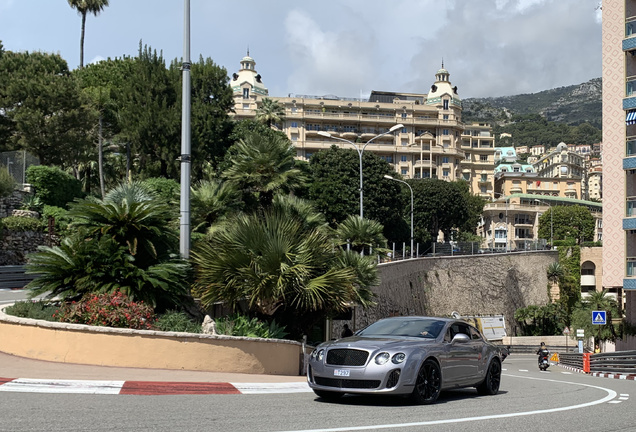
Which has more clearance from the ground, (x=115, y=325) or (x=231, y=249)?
(x=231, y=249)

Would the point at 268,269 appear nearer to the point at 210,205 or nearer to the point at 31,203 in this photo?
the point at 210,205

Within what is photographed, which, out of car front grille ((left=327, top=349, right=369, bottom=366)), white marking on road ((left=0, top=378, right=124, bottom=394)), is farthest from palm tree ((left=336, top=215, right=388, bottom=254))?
white marking on road ((left=0, top=378, right=124, bottom=394))

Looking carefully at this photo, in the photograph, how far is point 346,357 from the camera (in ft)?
35.4

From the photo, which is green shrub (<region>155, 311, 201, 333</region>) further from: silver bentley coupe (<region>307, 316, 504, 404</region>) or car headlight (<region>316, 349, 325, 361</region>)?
car headlight (<region>316, 349, 325, 361</region>)

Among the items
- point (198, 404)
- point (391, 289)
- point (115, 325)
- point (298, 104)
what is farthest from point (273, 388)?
point (298, 104)

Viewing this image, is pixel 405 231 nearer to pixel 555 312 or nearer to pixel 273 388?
pixel 555 312

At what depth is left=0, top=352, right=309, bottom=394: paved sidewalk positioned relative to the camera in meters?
10.5

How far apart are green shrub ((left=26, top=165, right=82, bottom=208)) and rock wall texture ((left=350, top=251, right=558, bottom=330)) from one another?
20012 mm

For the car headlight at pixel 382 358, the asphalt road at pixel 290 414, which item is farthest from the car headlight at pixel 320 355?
the car headlight at pixel 382 358

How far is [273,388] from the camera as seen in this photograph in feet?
40.4

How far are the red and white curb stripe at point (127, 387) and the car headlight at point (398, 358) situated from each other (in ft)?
7.54

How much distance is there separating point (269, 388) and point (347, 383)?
2029 millimetres

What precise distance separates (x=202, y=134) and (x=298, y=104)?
92.2 meters

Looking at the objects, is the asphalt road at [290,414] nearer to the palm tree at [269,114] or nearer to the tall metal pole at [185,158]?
the tall metal pole at [185,158]
